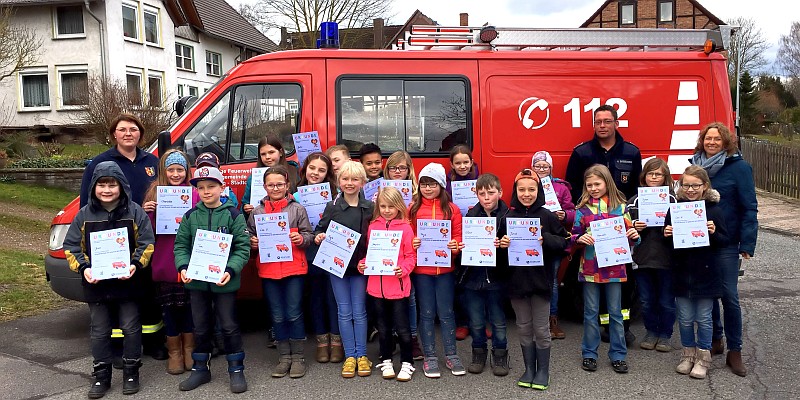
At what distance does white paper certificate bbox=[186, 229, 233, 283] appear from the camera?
14.8ft

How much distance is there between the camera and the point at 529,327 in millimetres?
4660

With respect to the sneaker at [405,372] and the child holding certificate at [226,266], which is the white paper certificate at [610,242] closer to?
the sneaker at [405,372]

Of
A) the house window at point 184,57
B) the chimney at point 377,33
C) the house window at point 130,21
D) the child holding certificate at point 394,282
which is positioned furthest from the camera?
the chimney at point 377,33

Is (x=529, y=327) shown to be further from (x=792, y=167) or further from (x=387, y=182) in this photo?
(x=792, y=167)

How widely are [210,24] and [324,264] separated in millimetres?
30978

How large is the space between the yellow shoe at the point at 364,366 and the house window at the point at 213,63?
30.3 m

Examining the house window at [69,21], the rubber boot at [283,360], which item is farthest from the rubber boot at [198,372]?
the house window at [69,21]

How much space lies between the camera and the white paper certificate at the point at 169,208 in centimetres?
489

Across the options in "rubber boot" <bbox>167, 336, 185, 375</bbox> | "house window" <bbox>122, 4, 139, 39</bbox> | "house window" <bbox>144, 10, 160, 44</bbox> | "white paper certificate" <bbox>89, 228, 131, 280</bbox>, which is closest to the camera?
"white paper certificate" <bbox>89, 228, 131, 280</bbox>

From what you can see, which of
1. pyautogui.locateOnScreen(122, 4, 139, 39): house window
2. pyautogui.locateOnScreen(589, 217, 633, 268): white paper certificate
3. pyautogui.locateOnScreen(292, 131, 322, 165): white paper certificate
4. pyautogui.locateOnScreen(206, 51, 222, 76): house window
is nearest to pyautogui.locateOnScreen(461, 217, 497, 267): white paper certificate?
pyautogui.locateOnScreen(589, 217, 633, 268): white paper certificate

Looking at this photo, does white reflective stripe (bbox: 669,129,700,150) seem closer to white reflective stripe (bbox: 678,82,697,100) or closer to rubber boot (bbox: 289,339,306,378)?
white reflective stripe (bbox: 678,82,697,100)

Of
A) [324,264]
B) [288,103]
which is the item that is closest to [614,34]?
[288,103]

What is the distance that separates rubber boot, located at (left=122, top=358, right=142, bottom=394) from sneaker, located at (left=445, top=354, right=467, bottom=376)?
234cm

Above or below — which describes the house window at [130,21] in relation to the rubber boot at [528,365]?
above
